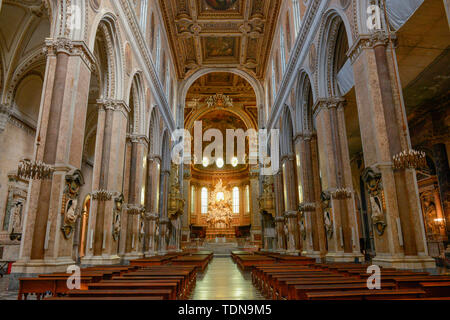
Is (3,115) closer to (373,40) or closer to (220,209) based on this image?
(373,40)

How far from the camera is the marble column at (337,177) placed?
10.6 metres

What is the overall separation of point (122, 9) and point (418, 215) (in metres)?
11.9

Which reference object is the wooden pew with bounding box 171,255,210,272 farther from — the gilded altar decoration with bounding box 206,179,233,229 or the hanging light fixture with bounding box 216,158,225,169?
the hanging light fixture with bounding box 216,158,225,169

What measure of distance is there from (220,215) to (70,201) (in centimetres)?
3117

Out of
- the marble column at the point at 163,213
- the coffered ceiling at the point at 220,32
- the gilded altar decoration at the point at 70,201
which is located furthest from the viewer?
the coffered ceiling at the point at 220,32

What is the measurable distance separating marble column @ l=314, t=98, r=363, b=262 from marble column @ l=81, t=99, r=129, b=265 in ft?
24.9

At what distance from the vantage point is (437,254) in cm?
1527

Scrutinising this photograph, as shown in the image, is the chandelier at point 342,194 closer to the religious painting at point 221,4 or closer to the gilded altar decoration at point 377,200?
the gilded altar decoration at point 377,200

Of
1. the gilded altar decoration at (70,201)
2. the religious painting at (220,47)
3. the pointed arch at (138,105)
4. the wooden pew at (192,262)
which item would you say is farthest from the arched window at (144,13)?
the wooden pew at (192,262)

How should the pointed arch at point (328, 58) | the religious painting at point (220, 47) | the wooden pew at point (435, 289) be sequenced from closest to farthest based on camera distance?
the wooden pew at point (435, 289)
the pointed arch at point (328, 58)
the religious painting at point (220, 47)

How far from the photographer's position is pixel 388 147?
24.8 ft

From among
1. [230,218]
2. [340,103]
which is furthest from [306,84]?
[230,218]

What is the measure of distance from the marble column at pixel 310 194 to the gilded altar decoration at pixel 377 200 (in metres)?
5.92

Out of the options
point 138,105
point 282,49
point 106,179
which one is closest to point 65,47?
point 106,179
